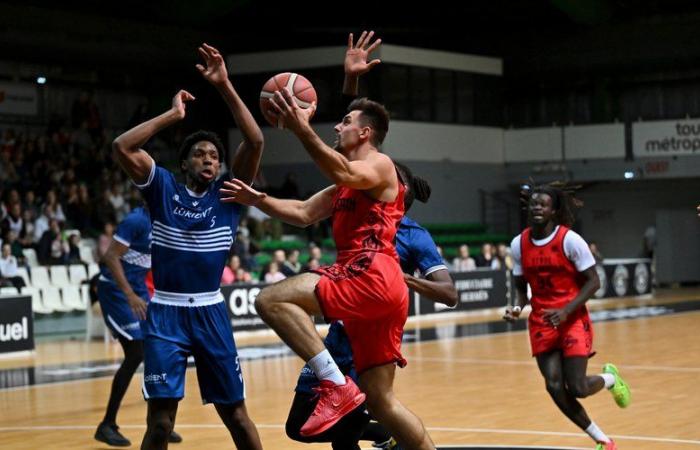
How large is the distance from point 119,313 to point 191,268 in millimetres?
3958

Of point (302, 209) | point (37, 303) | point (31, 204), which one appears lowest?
point (37, 303)

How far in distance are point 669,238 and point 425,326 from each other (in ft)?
55.0

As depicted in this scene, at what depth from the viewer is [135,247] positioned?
11023mm

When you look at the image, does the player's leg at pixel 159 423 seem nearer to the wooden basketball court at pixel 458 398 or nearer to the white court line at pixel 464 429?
the wooden basketball court at pixel 458 398

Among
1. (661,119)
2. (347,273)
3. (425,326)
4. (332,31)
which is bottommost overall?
(425,326)

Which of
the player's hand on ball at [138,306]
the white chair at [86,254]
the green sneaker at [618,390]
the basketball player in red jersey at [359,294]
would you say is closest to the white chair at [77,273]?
the white chair at [86,254]

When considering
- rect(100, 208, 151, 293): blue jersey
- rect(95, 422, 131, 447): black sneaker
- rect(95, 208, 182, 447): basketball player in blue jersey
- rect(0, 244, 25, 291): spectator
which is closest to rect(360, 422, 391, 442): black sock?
rect(95, 208, 182, 447): basketball player in blue jersey

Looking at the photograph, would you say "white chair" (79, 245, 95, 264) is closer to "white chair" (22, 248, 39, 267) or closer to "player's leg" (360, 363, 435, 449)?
"white chair" (22, 248, 39, 267)

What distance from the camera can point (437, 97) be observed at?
36094mm

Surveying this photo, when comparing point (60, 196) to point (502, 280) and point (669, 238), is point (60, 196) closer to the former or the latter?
point (502, 280)

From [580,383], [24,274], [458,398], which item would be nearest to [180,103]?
[580,383]

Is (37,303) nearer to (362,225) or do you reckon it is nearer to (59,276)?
(59,276)

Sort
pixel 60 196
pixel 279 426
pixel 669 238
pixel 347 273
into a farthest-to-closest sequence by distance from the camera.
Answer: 1. pixel 669 238
2. pixel 60 196
3. pixel 279 426
4. pixel 347 273

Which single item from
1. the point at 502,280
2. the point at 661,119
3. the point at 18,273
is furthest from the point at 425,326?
the point at 661,119
